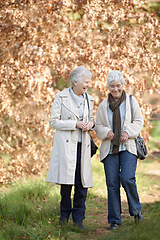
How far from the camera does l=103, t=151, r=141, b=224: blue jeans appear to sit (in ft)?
13.3

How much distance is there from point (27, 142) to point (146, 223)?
3.92 m

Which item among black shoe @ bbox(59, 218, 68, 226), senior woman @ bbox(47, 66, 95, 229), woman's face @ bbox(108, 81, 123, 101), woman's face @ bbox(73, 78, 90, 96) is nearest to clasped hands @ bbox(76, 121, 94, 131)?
senior woman @ bbox(47, 66, 95, 229)

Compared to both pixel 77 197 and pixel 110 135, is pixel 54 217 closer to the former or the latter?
pixel 77 197

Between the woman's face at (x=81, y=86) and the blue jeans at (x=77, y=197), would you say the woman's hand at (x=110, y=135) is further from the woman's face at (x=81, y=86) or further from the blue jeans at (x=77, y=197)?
the woman's face at (x=81, y=86)

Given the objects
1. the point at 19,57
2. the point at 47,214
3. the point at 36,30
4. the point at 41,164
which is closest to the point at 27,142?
the point at 41,164

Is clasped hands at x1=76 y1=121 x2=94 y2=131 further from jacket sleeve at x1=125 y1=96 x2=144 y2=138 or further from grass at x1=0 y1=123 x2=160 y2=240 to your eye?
grass at x1=0 y1=123 x2=160 y2=240

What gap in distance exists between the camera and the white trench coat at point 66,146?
157 inches

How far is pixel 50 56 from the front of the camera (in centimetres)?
621

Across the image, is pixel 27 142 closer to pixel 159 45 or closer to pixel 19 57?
pixel 19 57

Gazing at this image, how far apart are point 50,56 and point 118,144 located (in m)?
2.79

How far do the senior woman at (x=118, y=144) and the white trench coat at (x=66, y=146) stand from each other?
0.24 meters

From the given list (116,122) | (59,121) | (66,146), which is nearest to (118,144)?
(116,122)

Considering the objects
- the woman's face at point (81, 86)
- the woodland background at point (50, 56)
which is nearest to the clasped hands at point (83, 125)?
the woman's face at point (81, 86)

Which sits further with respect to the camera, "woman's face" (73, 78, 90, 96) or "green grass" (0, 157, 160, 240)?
"woman's face" (73, 78, 90, 96)
